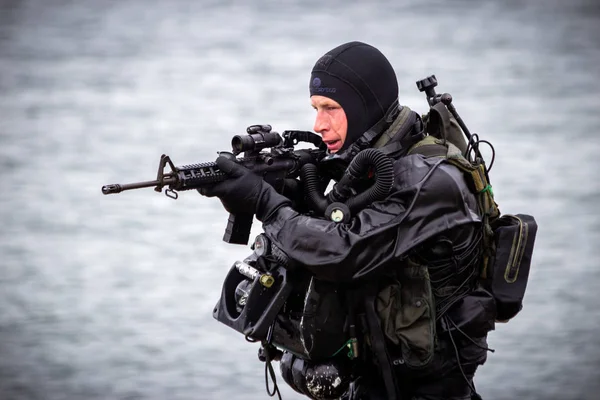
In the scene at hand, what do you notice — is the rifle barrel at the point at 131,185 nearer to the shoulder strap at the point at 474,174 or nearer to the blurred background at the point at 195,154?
the shoulder strap at the point at 474,174

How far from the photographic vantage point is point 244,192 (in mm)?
3496

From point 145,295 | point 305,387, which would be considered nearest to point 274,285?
point 305,387

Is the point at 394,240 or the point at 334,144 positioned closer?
the point at 394,240

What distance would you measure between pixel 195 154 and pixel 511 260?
3.66m

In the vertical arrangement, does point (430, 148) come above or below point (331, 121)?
below

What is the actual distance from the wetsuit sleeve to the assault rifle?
0.26 m

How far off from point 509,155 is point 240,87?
192 cm

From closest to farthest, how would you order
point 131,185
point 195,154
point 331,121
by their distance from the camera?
point 131,185 < point 331,121 < point 195,154

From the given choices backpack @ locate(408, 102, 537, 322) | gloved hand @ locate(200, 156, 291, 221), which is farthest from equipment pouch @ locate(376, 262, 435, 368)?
gloved hand @ locate(200, 156, 291, 221)

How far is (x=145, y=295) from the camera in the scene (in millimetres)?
6258

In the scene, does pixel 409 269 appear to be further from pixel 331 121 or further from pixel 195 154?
pixel 195 154

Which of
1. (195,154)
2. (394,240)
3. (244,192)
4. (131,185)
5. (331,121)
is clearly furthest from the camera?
(195,154)

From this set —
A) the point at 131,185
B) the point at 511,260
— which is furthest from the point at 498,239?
the point at 131,185

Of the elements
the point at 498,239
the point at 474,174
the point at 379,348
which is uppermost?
the point at 474,174
